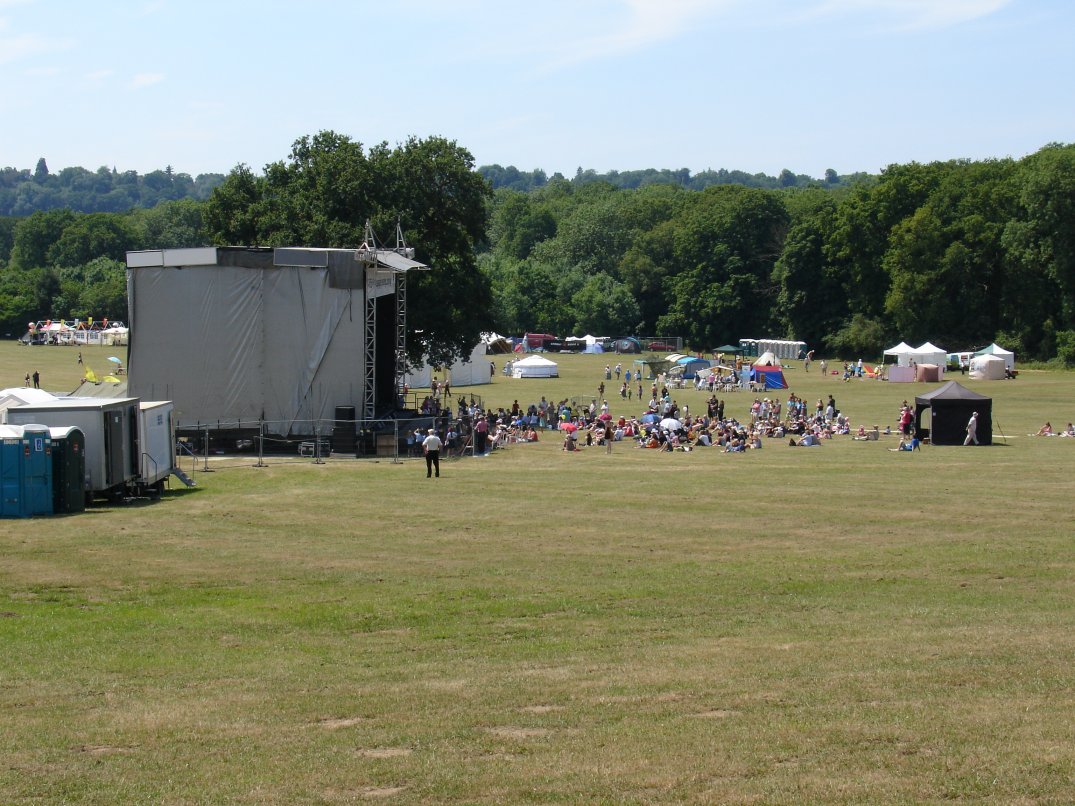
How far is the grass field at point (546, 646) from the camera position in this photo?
750 cm

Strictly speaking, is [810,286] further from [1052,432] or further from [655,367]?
[1052,432]

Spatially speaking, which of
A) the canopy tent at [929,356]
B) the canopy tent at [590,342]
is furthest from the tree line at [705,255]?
the canopy tent at [929,356]

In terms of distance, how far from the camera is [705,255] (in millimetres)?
115375

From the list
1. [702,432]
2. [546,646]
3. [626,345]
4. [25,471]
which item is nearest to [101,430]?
[25,471]

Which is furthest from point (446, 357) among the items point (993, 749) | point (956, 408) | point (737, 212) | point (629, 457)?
point (737, 212)

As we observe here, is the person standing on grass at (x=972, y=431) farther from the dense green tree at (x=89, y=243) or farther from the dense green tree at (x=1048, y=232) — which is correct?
the dense green tree at (x=89, y=243)

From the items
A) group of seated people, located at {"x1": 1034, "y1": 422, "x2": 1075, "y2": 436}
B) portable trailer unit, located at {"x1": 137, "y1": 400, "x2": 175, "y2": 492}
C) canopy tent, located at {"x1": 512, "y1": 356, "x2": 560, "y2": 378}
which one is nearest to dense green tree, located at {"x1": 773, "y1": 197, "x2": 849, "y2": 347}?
canopy tent, located at {"x1": 512, "y1": 356, "x2": 560, "y2": 378}

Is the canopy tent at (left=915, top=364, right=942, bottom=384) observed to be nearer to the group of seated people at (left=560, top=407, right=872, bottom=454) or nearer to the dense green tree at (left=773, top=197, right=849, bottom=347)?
the group of seated people at (left=560, top=407, right=872, bottom=454)

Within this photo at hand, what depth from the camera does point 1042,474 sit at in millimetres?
28047

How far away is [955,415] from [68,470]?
25.5m

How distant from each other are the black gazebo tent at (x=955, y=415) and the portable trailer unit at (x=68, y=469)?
2464cm

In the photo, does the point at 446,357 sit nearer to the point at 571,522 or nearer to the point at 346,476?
the point at 346,476

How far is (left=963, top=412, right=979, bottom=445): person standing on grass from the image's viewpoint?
119 ft

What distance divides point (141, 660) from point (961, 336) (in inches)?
3483
